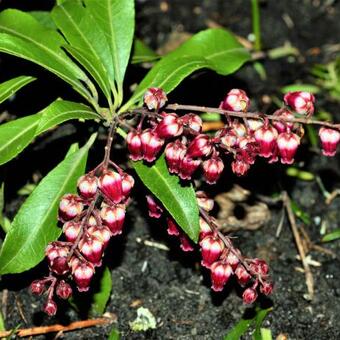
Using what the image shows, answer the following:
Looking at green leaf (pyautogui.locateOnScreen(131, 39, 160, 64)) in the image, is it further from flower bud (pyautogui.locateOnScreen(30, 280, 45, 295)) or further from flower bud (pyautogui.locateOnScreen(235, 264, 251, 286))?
flower bud (pyautogui.locateOnScreen(30, 280, 45, 295))

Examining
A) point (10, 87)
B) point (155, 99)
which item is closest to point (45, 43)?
point (10, 87)

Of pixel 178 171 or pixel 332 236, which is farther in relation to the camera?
pixel 332 236

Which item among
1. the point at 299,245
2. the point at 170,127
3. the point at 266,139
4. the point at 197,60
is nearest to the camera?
the point at 170,127

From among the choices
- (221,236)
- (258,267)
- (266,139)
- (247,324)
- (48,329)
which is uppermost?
(266,139)

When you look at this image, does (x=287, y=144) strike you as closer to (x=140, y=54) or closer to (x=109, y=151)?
(x=109, y=151)

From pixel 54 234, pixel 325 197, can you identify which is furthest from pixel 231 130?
pixel 325 197

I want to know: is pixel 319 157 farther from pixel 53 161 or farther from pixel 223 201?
pixel 53 161

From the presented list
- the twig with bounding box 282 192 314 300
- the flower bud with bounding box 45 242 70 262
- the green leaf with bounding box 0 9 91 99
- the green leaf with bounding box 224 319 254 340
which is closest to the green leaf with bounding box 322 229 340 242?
the twig with bounding box 282 192 314 300
